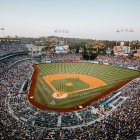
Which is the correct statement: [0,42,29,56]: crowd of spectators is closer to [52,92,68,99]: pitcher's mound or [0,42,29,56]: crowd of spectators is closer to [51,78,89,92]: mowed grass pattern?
[51,78,89,92]: mowed grass pattern

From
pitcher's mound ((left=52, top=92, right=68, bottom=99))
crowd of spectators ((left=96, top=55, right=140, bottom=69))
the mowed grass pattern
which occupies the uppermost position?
crowd of spectators ((left=96, top=55, right=140, bottom=69))

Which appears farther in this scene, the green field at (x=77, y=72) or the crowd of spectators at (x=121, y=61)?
the crowd of spectators at (x=121, y=61)

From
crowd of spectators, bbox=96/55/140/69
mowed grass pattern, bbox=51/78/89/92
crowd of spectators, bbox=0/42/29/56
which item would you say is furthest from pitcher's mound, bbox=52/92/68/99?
crowd of spectators, bbox=96/55/140/69

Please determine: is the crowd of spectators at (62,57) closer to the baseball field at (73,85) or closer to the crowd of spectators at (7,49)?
the baseball field at (73,85)

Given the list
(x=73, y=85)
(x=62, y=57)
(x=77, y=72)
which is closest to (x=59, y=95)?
(x=73, y=85)

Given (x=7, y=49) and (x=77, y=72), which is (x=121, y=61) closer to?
(x=77, y=72)

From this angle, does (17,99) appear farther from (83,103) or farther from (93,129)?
(93,129)

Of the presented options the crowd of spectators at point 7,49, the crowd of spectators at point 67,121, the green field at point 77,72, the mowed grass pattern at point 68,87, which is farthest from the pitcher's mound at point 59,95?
the crowd of spectators at point 7,49
